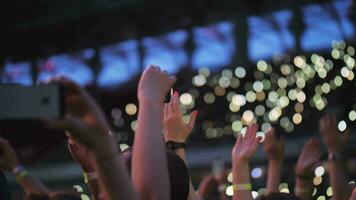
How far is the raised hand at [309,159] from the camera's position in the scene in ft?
10.4

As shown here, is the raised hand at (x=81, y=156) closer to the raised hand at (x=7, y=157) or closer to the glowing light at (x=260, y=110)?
the raised hand at (x=7, y=157)

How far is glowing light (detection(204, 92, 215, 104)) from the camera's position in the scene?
980cm

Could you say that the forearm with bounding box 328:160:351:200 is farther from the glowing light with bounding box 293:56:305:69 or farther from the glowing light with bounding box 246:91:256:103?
the glowing light with bounding box 246:91:256:103

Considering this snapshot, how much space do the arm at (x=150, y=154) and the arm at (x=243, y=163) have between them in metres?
0.80

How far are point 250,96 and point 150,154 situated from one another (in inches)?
274

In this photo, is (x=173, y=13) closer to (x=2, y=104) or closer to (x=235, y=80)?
(x=235, y=80)

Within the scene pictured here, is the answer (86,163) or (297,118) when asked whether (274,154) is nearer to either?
(86,163)

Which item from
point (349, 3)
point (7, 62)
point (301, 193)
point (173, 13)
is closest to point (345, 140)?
point (301, 193)

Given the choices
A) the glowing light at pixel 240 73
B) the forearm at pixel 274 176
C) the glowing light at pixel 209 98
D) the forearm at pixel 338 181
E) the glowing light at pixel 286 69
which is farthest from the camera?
the glowing light at pixel 209 98

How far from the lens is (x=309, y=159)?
3211mm

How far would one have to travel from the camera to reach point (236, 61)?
538 inches

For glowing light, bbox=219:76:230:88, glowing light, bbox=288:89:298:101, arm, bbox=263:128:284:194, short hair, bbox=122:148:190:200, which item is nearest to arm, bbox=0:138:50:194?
short hair, bbox=122:148:190:200

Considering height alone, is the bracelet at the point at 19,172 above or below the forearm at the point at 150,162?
below

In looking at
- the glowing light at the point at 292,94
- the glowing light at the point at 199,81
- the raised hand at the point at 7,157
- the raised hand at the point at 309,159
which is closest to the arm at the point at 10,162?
the raised hand at the point at 7,157
